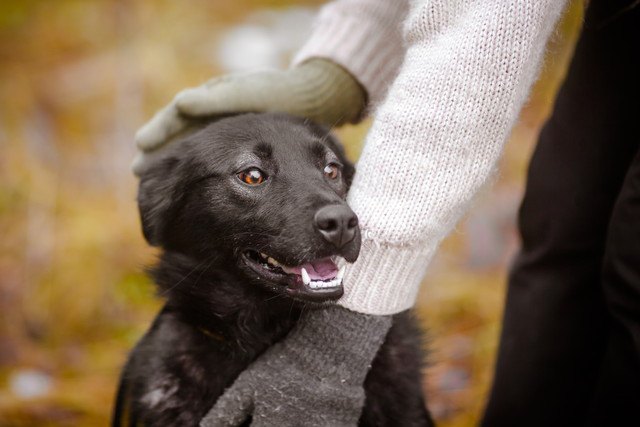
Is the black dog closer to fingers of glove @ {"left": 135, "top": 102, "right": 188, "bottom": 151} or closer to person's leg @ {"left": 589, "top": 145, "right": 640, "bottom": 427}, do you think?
fingers of glove @ {"left": 135, "top": 102, "right": 188, "bottom": 151}

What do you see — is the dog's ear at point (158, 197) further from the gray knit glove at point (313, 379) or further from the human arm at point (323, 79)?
the gray knit glove at point (313, 379)

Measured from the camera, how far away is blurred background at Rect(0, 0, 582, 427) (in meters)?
3.66

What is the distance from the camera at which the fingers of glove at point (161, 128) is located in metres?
2.26

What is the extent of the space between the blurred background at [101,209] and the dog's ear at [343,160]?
942mm

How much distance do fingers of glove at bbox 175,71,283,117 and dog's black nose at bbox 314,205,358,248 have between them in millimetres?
731

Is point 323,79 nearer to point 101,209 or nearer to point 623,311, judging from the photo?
point 623,311

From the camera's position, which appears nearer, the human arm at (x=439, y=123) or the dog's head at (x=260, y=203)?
the human arm at (x=439, y=123)

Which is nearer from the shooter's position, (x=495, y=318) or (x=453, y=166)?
(x=453, y=166)

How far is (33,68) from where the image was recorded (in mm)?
5922

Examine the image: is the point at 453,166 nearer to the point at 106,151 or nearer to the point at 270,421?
the point at 270,421

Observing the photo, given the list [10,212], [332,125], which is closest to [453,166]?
[332,125]

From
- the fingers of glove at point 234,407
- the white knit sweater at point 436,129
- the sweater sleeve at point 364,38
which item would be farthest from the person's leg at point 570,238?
the fingers of glove at point 234,407

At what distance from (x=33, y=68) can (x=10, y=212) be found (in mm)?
2011

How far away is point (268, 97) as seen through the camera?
7.36ft
